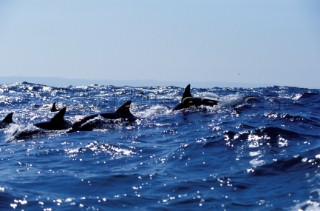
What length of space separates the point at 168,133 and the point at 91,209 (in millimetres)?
8082

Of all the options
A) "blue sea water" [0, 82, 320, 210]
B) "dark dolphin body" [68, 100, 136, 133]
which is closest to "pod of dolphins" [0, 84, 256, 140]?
"dark dolphin body" [68, 100, 136, 133]

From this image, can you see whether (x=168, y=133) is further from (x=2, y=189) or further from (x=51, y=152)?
(x=2, y=189)

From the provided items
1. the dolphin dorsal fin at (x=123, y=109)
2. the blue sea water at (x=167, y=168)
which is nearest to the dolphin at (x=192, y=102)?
the dolphin dorsal fin at (x=123, y=109)

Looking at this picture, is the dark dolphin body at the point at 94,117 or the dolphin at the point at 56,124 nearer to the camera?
the dark dolphin body at the point at 94,117

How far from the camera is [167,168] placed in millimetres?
10320

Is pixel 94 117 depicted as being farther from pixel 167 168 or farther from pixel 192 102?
pixel 167 168

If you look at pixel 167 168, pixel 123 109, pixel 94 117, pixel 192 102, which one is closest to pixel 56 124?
pixel 94 117

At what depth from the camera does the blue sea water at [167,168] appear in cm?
802

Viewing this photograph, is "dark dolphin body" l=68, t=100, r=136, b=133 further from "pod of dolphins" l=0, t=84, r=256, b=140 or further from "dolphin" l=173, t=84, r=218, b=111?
"dolphin" l=173, t=84, r=218, b=111

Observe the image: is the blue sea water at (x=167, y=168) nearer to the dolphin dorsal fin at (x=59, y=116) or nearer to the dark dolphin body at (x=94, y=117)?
the dark dolphin body at (x=94, y=117)

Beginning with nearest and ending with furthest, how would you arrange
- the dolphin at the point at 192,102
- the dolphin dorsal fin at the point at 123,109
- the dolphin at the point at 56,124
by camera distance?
the dolphin at the point at 56,124 → the dolphin dorsal fin at the point at 123,109 → the dolphin at the point at 192,102

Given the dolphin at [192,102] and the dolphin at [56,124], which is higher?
the dolphin at [192,102]

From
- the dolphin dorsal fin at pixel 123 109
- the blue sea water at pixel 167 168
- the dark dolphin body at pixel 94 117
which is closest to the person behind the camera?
the blue sea water at pixel 167 168

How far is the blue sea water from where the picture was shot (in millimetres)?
8023
